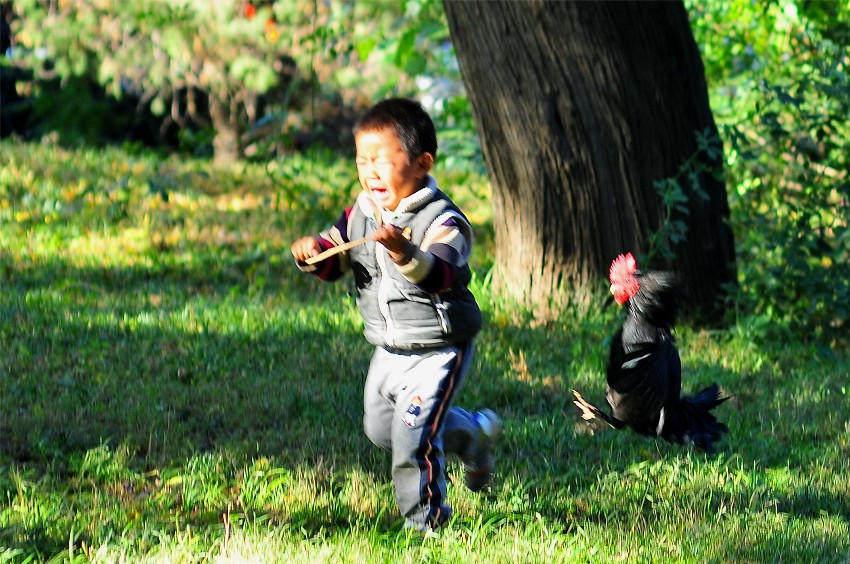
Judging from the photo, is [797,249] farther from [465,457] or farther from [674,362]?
[465,457]

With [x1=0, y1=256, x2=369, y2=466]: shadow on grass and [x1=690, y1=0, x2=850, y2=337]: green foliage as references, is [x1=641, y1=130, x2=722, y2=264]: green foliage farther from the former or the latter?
[x1=0, y1=256, x2=369, y2=466]: shadow on grass

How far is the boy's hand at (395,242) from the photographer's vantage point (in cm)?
345

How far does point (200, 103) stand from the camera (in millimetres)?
13906

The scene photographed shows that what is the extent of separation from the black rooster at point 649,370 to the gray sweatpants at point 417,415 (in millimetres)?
697

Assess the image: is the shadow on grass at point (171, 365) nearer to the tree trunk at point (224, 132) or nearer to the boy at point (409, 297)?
the boy at point (409, 297)

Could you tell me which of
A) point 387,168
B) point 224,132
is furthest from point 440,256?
point 224,132

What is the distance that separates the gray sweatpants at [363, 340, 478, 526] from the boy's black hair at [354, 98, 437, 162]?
69 cm

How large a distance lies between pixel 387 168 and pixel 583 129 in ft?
10.2

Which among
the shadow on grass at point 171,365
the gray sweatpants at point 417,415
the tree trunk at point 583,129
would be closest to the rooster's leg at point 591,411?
the gray sweatpants at point 417,415

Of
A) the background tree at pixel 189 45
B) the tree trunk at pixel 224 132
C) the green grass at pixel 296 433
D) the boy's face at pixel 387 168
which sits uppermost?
the background tree at pixel 189 45

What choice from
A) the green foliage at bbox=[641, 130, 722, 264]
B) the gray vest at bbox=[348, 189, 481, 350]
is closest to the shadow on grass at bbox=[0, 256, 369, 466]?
the gray vest at bbox=[348, 189, 481, 350]

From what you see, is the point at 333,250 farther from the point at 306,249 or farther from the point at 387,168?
the point at 387,168

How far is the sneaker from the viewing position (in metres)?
4.26

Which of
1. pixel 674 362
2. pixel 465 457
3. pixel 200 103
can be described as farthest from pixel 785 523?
pixel 200 103
